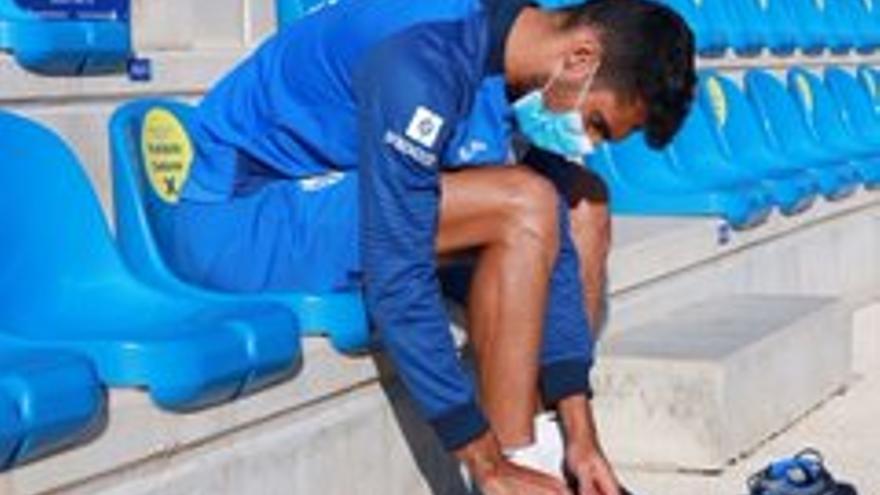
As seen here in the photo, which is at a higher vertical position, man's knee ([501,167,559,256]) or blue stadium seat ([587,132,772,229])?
man's knee ([501,167,559,256])

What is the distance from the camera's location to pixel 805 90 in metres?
8.65

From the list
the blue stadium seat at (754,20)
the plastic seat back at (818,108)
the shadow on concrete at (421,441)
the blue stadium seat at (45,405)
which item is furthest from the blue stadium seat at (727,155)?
the blue stadium seat at (45,405)

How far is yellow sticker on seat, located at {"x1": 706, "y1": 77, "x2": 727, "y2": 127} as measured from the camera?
7.33m

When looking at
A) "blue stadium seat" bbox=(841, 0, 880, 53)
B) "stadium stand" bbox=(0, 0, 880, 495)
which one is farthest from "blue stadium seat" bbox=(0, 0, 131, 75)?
"blue stadium seat" bbox=(841, 0, 880, 53)

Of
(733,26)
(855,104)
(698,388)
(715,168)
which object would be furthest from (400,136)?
(855,104)

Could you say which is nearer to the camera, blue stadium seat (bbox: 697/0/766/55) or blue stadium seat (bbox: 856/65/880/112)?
blue stadium seat (bbox: 697/0/766/55)

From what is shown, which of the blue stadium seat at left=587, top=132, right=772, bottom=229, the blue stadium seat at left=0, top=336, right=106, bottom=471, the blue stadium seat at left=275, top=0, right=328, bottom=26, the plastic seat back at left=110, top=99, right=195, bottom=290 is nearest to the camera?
the blue stadium seat at left=0, top=336, right=106, bottom=471

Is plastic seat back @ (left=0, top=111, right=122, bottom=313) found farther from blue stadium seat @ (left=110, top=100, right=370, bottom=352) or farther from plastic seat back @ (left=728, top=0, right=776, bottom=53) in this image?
plastic seat back @ (left=728, top=0, right=776, bottom=53)

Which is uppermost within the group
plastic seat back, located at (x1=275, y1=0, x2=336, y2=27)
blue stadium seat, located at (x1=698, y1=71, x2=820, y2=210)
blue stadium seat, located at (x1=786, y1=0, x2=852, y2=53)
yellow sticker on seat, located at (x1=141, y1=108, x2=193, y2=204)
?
plastic seat back, located at (x1=275, y1=0, x2=336, y2=27)

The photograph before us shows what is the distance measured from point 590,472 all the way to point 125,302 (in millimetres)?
858

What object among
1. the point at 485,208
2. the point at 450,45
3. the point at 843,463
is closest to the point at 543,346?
the point at 485,208

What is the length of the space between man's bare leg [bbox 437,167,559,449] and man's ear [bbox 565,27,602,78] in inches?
8.0

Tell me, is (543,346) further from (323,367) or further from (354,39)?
(354,39)

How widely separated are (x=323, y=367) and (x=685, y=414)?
137 cm
